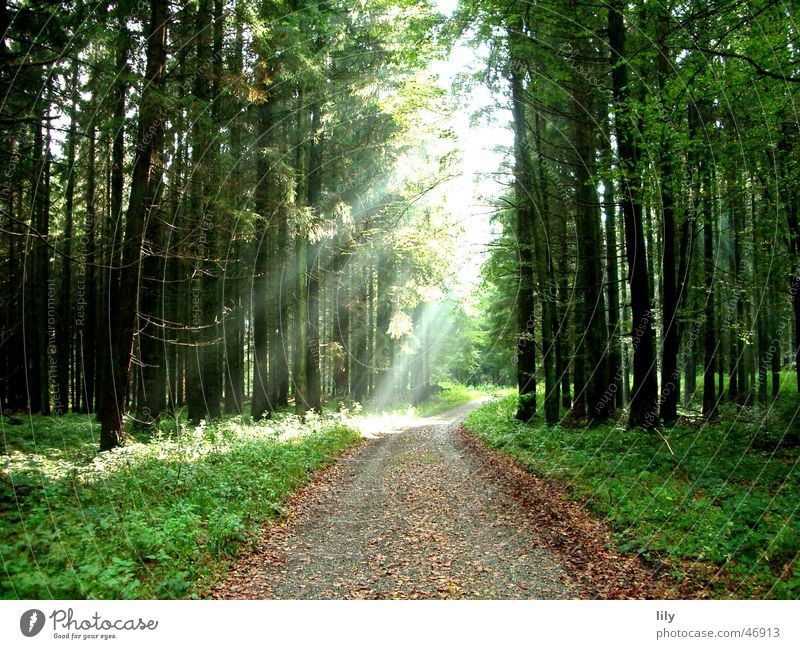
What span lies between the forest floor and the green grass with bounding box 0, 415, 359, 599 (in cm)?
54

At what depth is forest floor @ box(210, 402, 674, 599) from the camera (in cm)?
525

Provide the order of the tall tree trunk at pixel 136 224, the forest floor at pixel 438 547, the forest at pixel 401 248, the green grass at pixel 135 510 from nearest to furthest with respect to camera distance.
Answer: the green grass at pixel 135 510, the forest floor at pixel 438 547, the forest at pixel 401 248, the tall tree trunk at pixel 136 224

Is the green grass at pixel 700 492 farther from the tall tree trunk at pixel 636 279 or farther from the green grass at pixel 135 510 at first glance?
the green grass at pixel 135 510

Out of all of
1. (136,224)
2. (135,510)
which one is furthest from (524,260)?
(135,510)

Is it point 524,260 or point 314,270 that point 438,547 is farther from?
point 314,270

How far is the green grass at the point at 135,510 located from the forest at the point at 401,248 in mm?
50

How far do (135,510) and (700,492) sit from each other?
8.38m

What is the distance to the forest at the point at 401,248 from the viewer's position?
6.21 m

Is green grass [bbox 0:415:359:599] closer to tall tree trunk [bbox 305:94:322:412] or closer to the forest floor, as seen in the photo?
the forest floor

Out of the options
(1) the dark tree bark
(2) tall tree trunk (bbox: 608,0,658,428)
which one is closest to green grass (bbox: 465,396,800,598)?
(2) tall tree trunk (bbox: 608,0,658,428)

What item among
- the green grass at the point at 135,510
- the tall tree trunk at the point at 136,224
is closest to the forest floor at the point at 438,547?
the green grass at the point at 135,510

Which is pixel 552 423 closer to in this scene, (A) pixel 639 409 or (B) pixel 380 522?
(A) pixel 639 409

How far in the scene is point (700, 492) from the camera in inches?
279

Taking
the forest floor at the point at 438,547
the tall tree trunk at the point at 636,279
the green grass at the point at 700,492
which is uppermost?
the tall tree trunk at the point at 636,279
